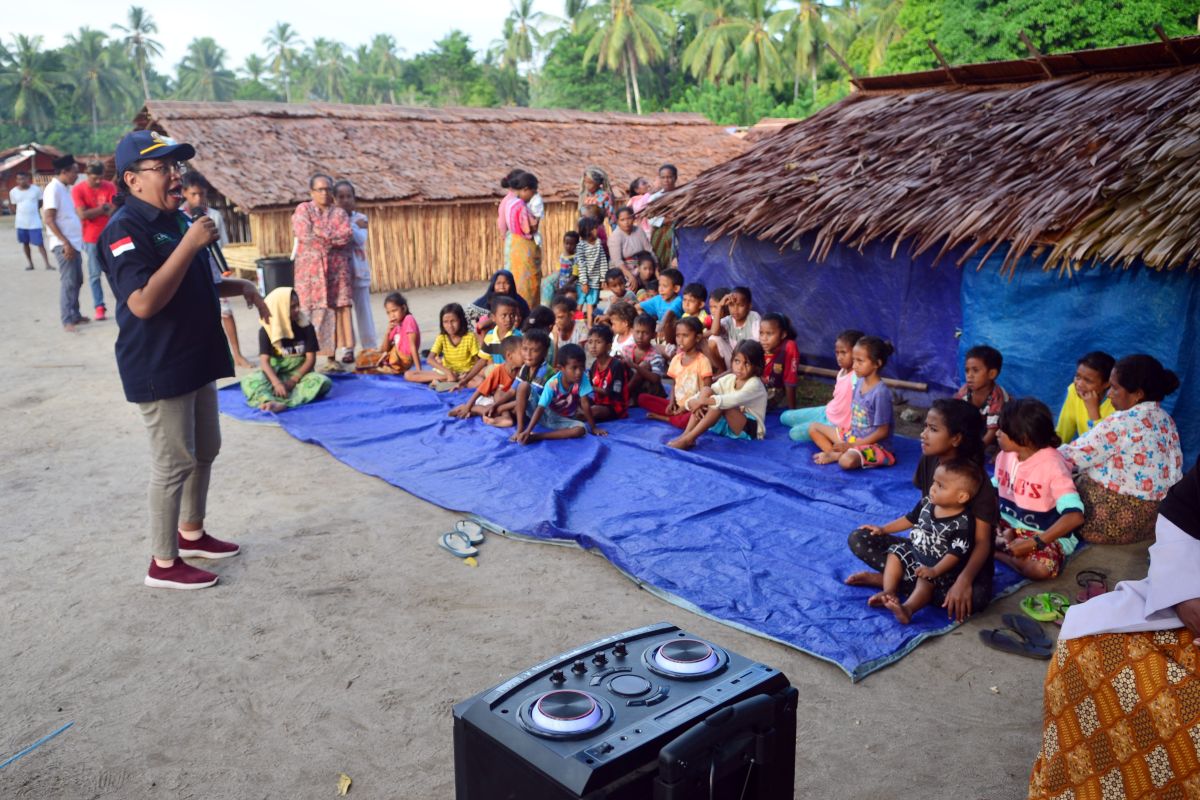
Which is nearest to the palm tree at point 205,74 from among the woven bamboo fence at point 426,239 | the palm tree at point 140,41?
the palm tree at point 140,41

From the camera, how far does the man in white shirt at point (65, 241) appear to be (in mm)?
9984

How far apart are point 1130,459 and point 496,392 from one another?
4089 mm

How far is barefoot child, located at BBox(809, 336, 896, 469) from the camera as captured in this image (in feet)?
18.4

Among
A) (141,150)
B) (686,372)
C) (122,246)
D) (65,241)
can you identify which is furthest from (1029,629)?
(65,241)

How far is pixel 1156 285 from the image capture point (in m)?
5.34

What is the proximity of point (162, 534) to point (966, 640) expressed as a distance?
135 inches

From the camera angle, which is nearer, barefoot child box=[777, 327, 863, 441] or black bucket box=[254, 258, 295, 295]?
barefoot child box=[777, 327, 863, 441]

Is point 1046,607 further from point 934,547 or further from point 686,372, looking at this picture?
point 686,372

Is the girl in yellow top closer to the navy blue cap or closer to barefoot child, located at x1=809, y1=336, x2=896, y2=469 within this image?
barefoot child, located at x1=809, y1=336, x2=896, y2=469

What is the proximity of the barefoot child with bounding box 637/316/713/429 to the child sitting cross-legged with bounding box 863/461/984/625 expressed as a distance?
8.61 feet

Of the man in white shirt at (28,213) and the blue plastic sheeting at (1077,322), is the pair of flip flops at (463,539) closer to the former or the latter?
the blue plastic sheeting at (1077,322)

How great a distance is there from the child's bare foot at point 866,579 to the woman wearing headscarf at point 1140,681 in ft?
5.37

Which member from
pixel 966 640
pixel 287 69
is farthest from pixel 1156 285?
pixel 287 69

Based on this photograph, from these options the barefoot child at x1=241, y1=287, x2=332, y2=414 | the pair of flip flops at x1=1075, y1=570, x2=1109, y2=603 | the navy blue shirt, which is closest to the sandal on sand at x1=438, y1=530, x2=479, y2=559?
the navy blue shirt
